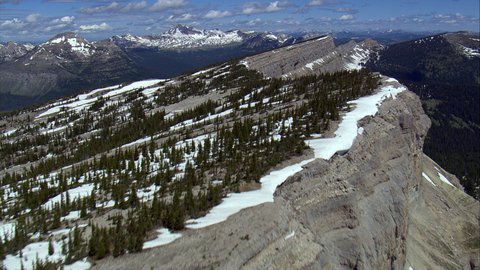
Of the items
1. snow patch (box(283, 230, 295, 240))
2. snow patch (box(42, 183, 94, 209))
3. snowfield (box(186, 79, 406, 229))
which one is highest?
snowfield (box(186, 79, 406, 229))

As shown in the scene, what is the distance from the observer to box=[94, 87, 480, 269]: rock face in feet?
54.4

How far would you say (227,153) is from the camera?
97.3 feet

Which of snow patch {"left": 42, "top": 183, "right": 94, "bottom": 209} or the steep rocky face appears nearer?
snow patch {"left": 42, "top": 183, "right": 94, "bottom": 209}

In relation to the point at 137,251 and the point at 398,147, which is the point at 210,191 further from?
the point at 398,147

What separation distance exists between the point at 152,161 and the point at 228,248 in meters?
17.5

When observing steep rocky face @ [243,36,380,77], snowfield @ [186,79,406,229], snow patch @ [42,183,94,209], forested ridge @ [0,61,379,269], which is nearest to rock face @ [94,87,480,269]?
snowfield @ [186,79,406,229]

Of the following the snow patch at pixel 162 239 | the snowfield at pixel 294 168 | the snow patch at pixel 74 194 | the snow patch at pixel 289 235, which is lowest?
the snow patch at pixel 74 194

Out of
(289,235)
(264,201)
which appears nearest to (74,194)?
(264,201)

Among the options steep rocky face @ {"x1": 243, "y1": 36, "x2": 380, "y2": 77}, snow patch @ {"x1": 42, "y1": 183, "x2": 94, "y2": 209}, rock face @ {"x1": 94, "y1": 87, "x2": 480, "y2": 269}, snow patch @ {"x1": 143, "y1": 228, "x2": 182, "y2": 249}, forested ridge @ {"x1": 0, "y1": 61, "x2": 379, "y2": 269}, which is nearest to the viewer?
rock face @ {"x1": 94, "y1": 87, "x2": 480, "y2": 269}

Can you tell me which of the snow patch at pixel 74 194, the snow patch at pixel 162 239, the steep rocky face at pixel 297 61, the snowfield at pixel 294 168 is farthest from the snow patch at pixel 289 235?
the steep rocky face at pixel 297 61

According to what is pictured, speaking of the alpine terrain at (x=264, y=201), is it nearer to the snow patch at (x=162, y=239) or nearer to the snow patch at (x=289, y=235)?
the snow patch at (x=162, y=239)

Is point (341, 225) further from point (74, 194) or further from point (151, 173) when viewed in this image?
point (74, 194)

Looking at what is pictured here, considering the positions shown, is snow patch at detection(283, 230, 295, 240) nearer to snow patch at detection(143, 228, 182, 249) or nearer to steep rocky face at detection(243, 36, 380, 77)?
snow patch at detection(143, 228, 182, 249)

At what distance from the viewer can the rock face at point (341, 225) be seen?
54.4 feet
